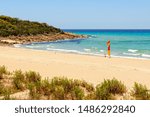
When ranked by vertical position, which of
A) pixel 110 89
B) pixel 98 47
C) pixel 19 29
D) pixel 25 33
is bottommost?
pixel 98 47

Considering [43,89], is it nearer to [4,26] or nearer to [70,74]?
[70,74]

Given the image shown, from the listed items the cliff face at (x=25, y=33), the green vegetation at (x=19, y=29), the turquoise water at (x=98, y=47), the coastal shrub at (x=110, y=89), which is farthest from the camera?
the green vegetation at (x=19, y=29)

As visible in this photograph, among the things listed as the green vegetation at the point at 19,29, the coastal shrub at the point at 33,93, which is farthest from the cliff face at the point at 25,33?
the coastal shrub at the point at 33,93

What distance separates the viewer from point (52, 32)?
64750 millimetres

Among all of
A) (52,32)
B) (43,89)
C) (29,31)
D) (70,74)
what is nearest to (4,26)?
(29,31)

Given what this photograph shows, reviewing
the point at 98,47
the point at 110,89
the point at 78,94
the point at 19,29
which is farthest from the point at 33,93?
the point at 19,29

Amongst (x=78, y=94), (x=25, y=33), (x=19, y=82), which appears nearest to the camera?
(x=78, y=94)

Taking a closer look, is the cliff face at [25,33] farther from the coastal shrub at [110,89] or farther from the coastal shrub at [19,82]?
the coastal shrub at [110,89]

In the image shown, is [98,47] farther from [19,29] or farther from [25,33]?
[19,29]

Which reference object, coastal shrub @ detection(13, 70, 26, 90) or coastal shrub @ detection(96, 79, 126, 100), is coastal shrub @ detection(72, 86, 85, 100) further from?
coastal shrub @ detection(13, 70, 26, 90)

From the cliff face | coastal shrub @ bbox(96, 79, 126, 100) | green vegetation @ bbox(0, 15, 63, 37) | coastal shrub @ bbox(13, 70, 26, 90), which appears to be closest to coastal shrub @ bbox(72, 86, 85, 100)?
coastal shrub @ bbox(96, 79, 126, 100)

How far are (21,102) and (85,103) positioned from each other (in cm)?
121

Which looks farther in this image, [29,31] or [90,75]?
[29,31]

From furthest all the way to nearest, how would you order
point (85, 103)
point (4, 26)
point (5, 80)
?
point (4, 26) < point (5, 80) < point (85, 103)
